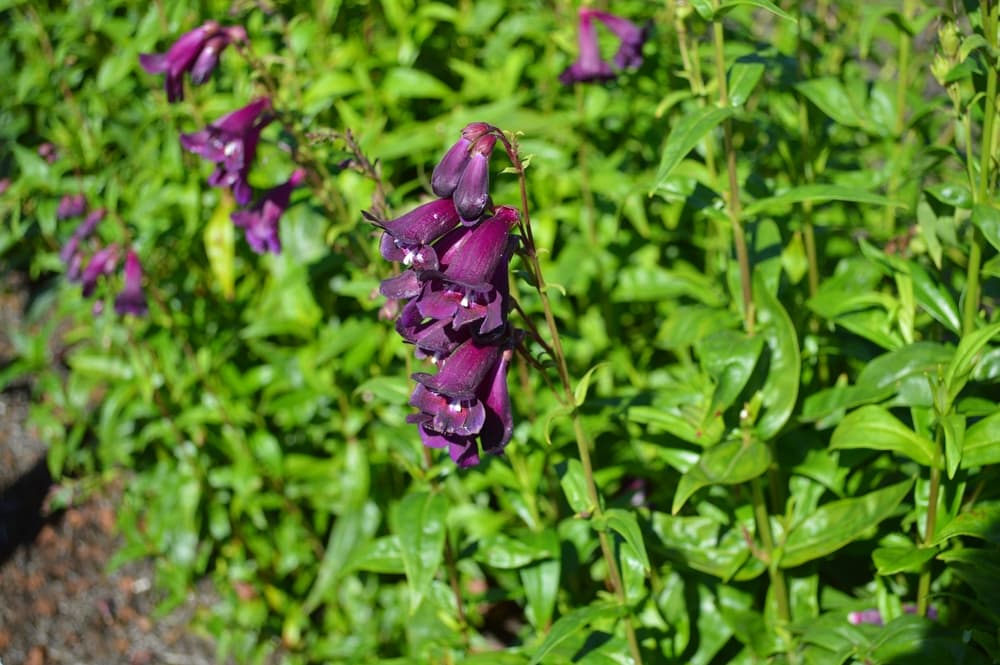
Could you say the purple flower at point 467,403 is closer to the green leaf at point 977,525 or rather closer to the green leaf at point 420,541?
the green leaf at point 420,541

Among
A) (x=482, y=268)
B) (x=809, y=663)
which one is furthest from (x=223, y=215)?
(x=809, y=663)

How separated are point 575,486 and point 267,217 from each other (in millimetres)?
1498

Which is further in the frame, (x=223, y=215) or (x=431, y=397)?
(x=223, y=215)

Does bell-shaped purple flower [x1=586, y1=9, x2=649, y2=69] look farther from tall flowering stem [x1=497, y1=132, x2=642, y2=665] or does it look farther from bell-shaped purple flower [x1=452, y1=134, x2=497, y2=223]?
bell-shaped purple flower [x1=452, y1=134, x2=497, y2=223]

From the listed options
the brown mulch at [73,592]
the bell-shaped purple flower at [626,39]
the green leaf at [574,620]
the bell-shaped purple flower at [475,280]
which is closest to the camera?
the bell-shaped purple flower at [475,280]

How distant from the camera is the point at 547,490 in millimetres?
3582

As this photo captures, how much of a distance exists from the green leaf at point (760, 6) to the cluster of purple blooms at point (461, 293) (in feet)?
2.43

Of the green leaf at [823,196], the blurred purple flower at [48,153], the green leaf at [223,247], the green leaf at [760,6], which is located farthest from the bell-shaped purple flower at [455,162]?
the blurred purple flower at [48,153]

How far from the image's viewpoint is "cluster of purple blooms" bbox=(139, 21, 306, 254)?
3.13 m

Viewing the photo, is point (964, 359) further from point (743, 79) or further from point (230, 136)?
point (230, 136)

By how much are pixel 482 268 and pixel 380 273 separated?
4.32ft

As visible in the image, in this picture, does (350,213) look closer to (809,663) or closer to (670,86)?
(670,86)

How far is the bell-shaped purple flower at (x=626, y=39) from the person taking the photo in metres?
3.70

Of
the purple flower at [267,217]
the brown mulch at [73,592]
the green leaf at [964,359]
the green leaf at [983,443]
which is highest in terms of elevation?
the green leaf at [964,359]
